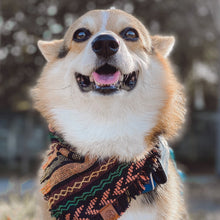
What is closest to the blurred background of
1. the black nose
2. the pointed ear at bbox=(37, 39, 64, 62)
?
the pointed ear at bbox=(37, 39, 64, 62)

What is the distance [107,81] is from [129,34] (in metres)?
0.57

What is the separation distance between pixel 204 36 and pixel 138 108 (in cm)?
839

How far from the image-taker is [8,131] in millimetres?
11758

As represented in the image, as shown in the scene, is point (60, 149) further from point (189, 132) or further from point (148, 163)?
point (189, 132)

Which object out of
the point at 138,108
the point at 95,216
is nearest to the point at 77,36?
the point at 138,108

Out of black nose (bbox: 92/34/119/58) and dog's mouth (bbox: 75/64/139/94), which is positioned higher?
black nose (bbox: 92/34/119/58)

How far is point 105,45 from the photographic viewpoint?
8.08 ft

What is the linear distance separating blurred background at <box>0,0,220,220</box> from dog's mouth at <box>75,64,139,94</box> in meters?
5.47

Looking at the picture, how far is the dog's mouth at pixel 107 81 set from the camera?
2.55 metres

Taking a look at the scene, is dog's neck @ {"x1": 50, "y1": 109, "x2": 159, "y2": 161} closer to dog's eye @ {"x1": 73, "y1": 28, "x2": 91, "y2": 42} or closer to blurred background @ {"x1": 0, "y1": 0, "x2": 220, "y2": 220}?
dog's eye @ {"x1": 73, "y1": 28, "x2": 91, "y2": 42}

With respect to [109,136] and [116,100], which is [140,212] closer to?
[109,136]

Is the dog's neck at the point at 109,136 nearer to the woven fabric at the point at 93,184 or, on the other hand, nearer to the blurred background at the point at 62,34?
the woven fabric at the point at 93,184

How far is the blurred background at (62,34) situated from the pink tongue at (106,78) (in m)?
5.59

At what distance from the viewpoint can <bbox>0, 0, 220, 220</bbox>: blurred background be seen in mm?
9484
